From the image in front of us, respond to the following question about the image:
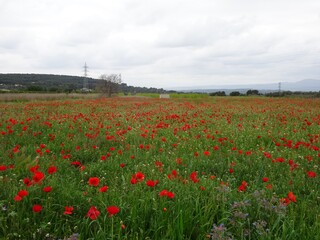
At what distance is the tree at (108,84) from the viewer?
6341 cm

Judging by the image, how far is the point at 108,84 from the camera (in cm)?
6425

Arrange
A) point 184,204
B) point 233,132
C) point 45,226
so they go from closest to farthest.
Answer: point 45,226
point 184,204
point 233,132

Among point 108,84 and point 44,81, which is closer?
point 108,84

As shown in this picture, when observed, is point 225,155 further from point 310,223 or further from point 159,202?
point 159,202

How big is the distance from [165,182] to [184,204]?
643 mm

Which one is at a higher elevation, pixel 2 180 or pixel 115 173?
pixel 2 180

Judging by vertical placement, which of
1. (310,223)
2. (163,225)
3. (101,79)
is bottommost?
(310,223)

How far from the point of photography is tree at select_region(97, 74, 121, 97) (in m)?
63.4

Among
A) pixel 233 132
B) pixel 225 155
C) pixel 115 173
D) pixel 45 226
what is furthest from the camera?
pixel 233 132

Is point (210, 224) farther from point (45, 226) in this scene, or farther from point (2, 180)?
point (2, 180)

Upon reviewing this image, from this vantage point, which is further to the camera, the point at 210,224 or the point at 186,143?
the point at 186,143

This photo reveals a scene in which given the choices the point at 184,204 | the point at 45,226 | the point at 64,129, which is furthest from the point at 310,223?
the point at 64,129

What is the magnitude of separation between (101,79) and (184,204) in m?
66.9

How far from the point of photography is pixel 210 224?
229 cm
